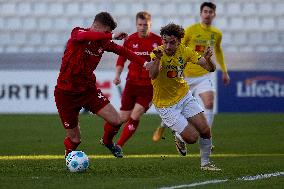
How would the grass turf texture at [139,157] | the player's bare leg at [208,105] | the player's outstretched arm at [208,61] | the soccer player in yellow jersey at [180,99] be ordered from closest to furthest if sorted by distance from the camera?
1. the grass turf texture at [139,157]
2. the player's outstretched arm at [208,61]
3. the soccer player in yellow jersey at [180,99]
4. the player's bare leg at [208,105]

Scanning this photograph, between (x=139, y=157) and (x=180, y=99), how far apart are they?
2051 millimetres

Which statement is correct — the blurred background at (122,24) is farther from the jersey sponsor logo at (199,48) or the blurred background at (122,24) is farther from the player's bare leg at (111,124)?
the player's bare leg at (111,124)

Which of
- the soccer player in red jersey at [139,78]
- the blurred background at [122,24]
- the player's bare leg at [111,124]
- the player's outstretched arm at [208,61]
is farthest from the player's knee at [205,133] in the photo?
the blurred background at [122,24]

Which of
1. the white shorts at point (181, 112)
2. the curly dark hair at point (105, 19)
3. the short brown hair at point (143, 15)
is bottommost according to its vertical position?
the white shorts at point (181, 112)

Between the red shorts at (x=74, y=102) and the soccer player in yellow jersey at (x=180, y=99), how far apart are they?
90 cm

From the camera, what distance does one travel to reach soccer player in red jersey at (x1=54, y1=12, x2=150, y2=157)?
1128 centimetres

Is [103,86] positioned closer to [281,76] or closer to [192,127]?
[281,76]

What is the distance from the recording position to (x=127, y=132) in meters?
13.9

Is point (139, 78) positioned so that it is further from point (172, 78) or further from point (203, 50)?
point (172, 78)

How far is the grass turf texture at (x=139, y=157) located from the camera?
9.56 meters

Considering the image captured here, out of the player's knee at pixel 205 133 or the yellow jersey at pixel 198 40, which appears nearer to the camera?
the player's knee at pixel 205 133

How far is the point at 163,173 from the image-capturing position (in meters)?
10.4

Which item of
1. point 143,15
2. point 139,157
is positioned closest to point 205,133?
point 139,157

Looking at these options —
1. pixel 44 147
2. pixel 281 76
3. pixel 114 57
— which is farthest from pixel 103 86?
pixel 44 147
